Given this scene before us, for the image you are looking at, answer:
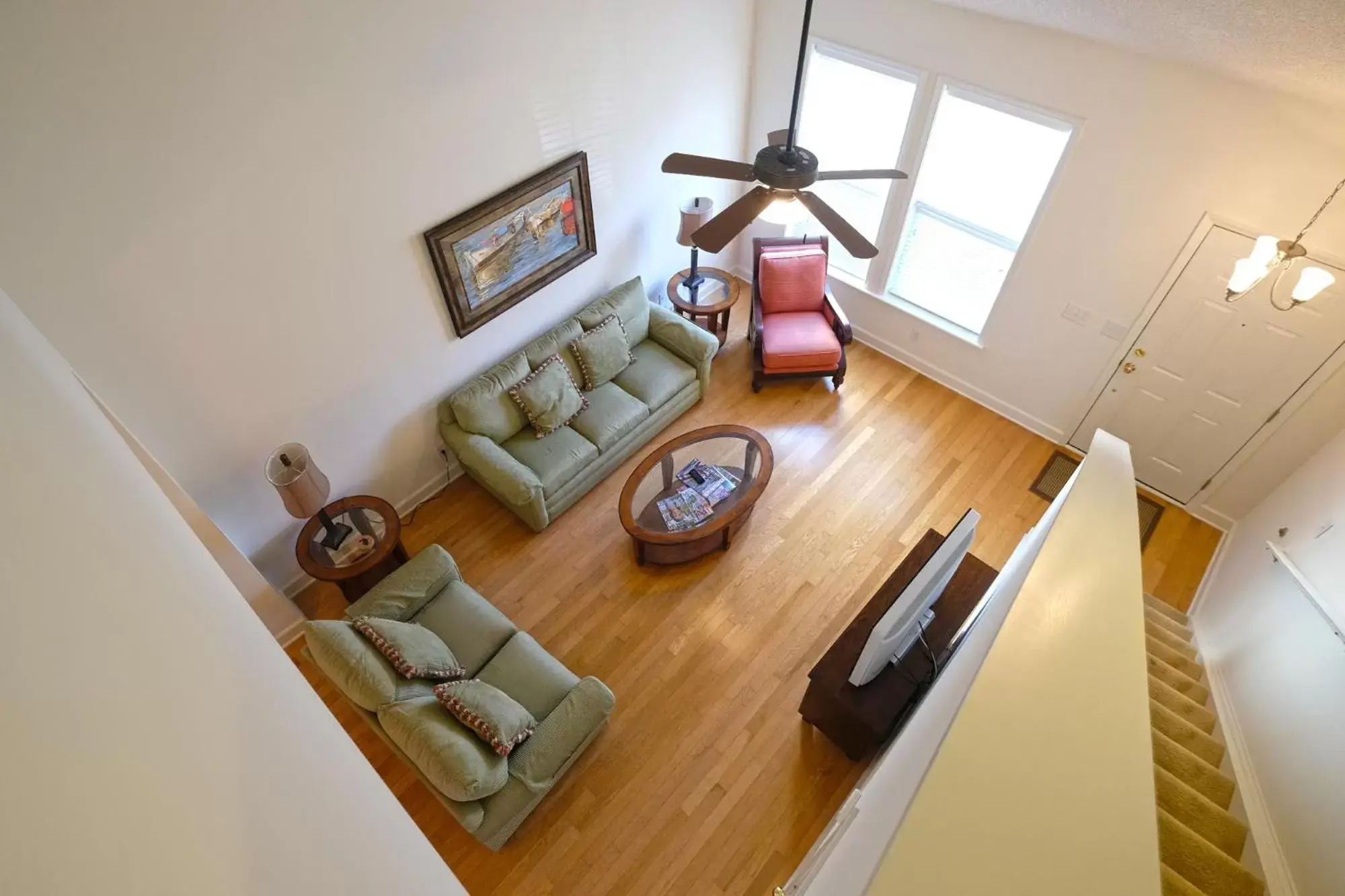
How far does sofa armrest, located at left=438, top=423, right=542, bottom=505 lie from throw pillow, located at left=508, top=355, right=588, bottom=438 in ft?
1.05

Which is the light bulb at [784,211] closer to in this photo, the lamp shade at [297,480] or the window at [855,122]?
the window at [855,122]

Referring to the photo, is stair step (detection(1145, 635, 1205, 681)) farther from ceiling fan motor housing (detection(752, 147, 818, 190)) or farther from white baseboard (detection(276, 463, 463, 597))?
white baseboard (detection(276, 463, 463, 597))

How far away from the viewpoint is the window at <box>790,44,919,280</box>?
195 inches

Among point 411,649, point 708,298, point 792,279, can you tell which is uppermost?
point 792,279

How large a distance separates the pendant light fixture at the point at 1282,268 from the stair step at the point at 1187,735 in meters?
2.26

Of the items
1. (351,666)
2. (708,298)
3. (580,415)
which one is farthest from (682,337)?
(351,666)

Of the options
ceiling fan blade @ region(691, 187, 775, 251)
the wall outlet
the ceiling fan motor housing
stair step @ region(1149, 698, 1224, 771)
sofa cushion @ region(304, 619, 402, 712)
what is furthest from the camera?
the wall outlet

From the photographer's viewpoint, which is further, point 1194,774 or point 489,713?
point 489,713

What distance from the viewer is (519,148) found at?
4094mm

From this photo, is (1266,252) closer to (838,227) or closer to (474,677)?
(838,227)

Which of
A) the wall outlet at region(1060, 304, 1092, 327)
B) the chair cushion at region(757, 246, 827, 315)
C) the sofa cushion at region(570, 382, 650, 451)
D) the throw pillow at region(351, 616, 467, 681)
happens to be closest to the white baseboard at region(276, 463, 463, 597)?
the sofa cushion at region(570, 382, 650, 451)

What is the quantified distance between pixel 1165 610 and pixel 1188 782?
192 centimetres

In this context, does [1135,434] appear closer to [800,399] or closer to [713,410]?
[800,399]

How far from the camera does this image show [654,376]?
5117mm
